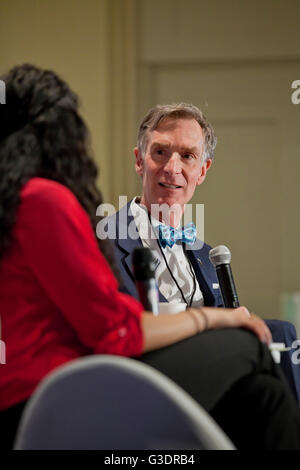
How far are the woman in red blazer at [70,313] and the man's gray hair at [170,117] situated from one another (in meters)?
1.15

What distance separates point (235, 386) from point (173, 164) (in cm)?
125

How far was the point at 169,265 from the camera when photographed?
87.4 inches

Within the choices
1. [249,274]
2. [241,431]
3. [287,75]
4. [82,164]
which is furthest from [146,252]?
[287,75]

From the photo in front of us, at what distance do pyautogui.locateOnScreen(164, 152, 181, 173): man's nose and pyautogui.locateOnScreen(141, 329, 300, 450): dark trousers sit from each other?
3.88ft

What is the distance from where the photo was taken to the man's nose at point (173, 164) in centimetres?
233

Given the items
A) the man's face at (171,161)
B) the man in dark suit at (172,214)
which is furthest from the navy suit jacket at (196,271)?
the man's face at (171,161)

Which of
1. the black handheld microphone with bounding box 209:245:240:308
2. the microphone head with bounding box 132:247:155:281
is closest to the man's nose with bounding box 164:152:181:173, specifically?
the black handheld microphone with bounding box 209:245:240:308

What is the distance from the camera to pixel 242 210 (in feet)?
12.9

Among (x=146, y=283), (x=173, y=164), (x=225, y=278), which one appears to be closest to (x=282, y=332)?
(x=225, y=278)

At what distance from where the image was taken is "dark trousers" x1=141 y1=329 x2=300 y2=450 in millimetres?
1132

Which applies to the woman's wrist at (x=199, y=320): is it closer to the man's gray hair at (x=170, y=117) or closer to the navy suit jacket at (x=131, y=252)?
the navy suit jacket at (x=131, y=252)

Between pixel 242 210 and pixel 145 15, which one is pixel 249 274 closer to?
pixel 242 210

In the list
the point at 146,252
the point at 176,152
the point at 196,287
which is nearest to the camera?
the point at 146,252
